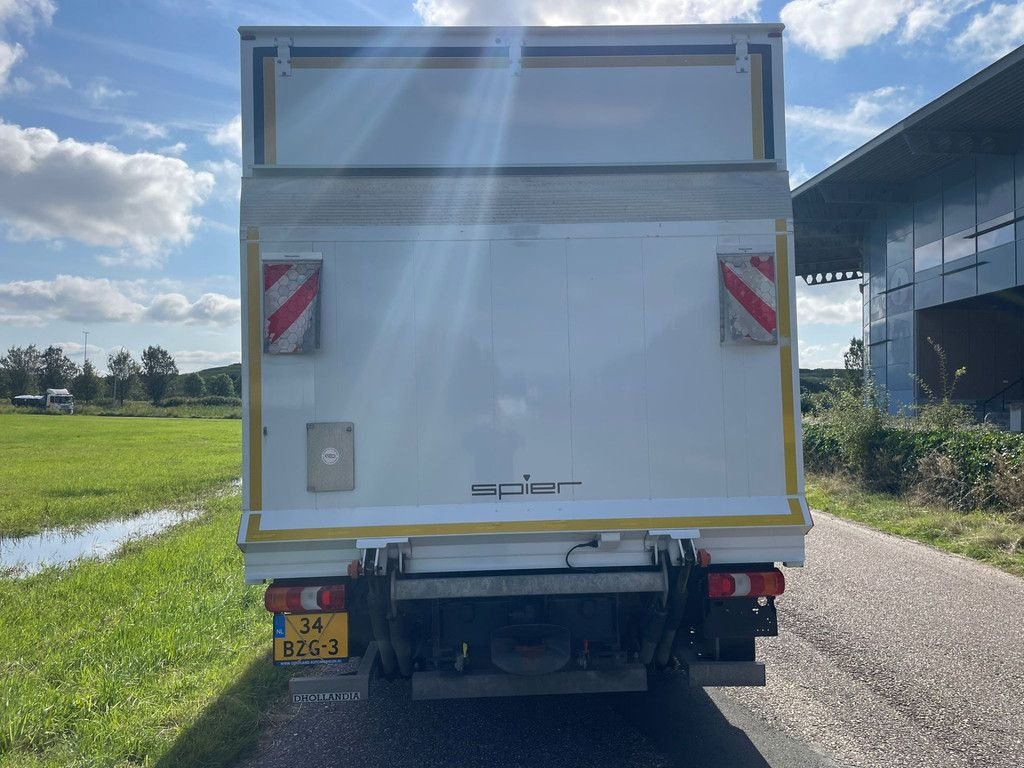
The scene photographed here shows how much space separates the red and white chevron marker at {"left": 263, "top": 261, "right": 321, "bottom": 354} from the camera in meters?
3.94

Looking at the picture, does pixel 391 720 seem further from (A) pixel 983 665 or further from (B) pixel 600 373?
(A) pixel 983 665

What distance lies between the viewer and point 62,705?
502 cm

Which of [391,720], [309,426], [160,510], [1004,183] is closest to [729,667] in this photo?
[391,720]

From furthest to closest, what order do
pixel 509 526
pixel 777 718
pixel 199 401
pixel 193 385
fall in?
pixel 193 385 → pixel 199 401 → pixel 777 718 → pixel 509 526

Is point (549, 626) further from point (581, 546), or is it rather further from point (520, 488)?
point (520, 488)

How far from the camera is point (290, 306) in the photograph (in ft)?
13.0

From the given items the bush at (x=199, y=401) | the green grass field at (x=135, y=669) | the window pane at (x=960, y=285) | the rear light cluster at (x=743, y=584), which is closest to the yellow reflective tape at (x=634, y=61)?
the rear light cluster at (x=743, y=584)

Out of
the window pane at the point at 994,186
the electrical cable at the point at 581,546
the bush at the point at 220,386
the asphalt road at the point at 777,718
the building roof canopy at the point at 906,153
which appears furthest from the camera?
the bush at the point at 220,386

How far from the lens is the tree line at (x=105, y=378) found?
3878 inches

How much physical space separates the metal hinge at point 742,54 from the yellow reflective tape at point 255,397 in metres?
2.74

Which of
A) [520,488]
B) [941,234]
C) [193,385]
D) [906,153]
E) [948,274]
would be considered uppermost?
[906,153]

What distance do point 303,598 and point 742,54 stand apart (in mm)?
3576

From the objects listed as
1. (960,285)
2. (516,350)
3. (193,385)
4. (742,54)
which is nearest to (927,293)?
(960,285)

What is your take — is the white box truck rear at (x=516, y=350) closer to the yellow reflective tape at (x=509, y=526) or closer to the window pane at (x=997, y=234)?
the yellow reflective tape at (x=509, y=526)
